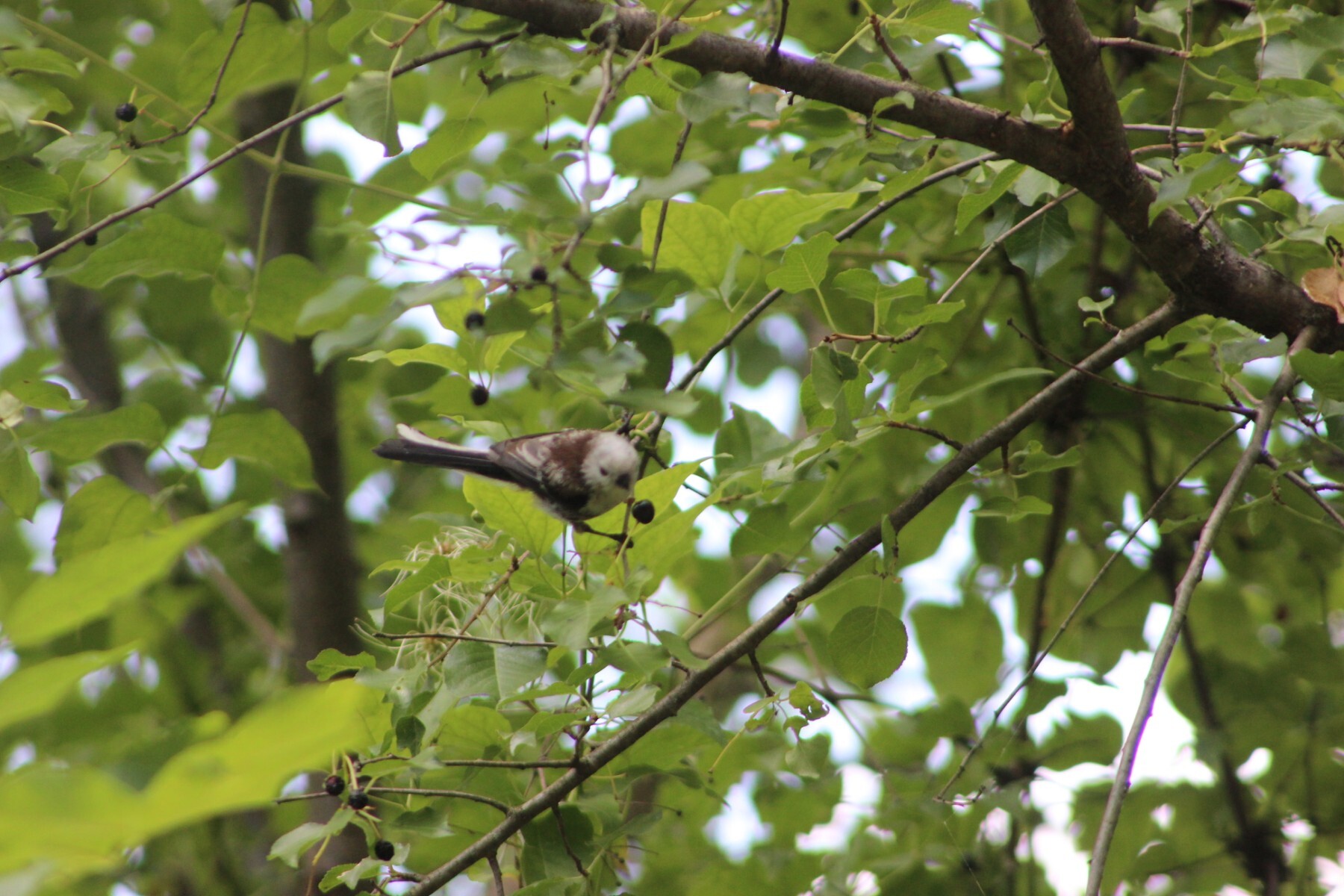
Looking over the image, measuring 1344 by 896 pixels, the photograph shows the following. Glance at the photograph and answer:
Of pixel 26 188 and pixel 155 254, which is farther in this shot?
pixel 155 254

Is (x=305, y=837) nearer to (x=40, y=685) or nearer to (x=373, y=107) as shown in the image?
(x=40, y=685)

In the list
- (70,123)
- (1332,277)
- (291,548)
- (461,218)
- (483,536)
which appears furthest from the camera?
(291,548)

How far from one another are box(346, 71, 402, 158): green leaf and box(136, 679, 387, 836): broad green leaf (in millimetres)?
1200

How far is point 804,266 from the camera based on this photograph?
5.49 ft

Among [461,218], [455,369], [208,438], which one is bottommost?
[208,438]

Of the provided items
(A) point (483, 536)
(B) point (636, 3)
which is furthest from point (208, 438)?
(B) point (636, 3)

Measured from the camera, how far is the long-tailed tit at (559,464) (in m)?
1.72

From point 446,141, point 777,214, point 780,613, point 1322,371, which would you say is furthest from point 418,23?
point 1322,371

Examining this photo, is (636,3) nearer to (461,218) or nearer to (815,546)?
(461,218)

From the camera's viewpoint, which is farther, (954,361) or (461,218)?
(954,361)

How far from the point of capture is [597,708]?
1685 mm

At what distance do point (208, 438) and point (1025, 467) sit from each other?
5.41ft

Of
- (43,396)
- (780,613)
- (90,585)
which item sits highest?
(90,585)

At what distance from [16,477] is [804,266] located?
1.50m
